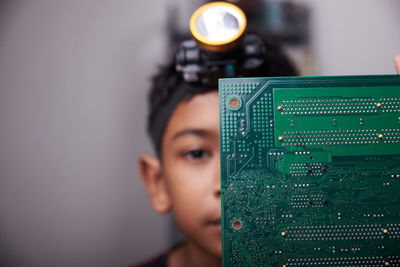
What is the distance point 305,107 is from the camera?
0.82 meters

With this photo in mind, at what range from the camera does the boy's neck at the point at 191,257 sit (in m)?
1.24

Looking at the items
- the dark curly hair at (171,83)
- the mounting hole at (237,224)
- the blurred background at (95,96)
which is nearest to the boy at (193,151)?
the dark curly hair at (171,83)

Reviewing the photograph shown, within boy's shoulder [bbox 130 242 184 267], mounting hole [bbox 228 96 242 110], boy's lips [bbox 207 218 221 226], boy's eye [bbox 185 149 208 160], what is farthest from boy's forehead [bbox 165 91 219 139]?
boy's shoulder [bbox 130 242 184 267]

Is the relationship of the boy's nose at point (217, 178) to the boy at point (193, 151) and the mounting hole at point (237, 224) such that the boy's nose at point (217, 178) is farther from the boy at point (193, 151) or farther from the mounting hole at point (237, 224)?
the mounting hole at point (237, 224)

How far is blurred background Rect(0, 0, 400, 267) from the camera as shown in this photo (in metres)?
1.64

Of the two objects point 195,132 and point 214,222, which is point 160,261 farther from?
point 195,132

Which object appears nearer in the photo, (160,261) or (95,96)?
(160,261)

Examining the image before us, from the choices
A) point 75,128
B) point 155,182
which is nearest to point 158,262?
point 155,182

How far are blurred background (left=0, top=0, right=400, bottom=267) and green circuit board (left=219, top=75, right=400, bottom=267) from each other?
0.98 meters

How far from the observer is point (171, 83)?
47.4 inches

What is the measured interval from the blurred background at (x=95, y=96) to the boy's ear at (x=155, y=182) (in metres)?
0.41

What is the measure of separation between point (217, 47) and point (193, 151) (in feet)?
1.57

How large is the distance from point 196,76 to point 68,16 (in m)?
1.26

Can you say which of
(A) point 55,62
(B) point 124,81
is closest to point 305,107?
(B) point 124,81
